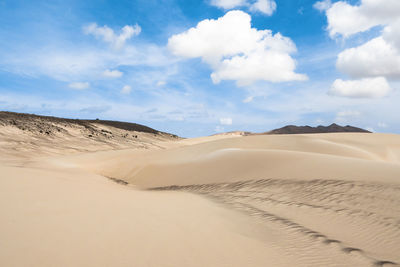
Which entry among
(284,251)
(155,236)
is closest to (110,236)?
(155,236)

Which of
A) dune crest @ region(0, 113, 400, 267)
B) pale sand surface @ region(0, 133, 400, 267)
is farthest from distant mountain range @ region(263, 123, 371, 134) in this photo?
pale sand surface @ region(0, 133, 400, 267)

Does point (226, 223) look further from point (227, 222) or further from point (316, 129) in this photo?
point (316, 129)

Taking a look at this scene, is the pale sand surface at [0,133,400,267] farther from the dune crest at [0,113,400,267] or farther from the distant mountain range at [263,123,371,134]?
the distant mountain range at [263,123,371,134]

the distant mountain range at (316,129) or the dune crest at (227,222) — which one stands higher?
the distant mountain range at (316,129)

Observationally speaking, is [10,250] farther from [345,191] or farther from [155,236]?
[345,191]

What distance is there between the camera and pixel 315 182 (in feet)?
22.4

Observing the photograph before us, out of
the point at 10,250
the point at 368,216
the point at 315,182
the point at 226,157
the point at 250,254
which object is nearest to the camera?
the point at 10,250

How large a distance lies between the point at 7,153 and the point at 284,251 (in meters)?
16.1

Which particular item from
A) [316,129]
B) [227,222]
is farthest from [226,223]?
[316,129]

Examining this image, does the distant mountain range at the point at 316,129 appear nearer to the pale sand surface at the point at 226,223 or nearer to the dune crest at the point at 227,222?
the dune crest at the point at 227,222

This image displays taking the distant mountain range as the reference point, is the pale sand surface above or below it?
below

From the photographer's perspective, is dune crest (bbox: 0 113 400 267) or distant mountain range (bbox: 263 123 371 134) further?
distant mountain range (bbox: 263 123 371 134)

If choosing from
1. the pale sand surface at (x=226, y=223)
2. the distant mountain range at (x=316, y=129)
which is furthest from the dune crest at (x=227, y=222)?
the distant mountain range at (x=316, y=129)

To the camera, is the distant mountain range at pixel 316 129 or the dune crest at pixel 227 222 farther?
the distant mountain range at pixel 316 129
